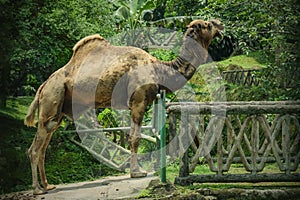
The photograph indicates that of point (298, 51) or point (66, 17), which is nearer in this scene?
point (298, 51)

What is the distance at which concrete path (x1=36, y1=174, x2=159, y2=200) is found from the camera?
4.85 metres

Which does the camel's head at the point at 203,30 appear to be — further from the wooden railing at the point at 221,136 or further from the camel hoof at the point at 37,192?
the camel hoof at the point at 37,192

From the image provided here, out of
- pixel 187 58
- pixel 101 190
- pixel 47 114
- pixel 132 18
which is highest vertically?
pixel 132 18

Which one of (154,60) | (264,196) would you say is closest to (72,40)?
(154,60)

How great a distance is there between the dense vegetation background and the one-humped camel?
1845mm

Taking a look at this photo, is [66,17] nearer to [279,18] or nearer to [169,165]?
[169,165]

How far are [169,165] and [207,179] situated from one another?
220 cm

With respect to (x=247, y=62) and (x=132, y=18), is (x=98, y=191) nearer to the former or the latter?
(x=132, y=18)

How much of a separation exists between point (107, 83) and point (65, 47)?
10.7 ft

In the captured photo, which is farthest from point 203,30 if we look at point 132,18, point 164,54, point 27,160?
point 132,18

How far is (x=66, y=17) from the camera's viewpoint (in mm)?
7855

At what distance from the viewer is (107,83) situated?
5.49m

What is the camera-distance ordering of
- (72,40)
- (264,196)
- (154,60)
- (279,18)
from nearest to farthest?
(264,196)
(154,60)
(279,18)
(72,40)

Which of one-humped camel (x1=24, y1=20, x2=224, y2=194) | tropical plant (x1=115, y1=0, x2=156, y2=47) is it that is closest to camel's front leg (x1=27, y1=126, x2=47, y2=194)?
one-humped camel (x1=24, y1=20, x2=224, y2=194)
